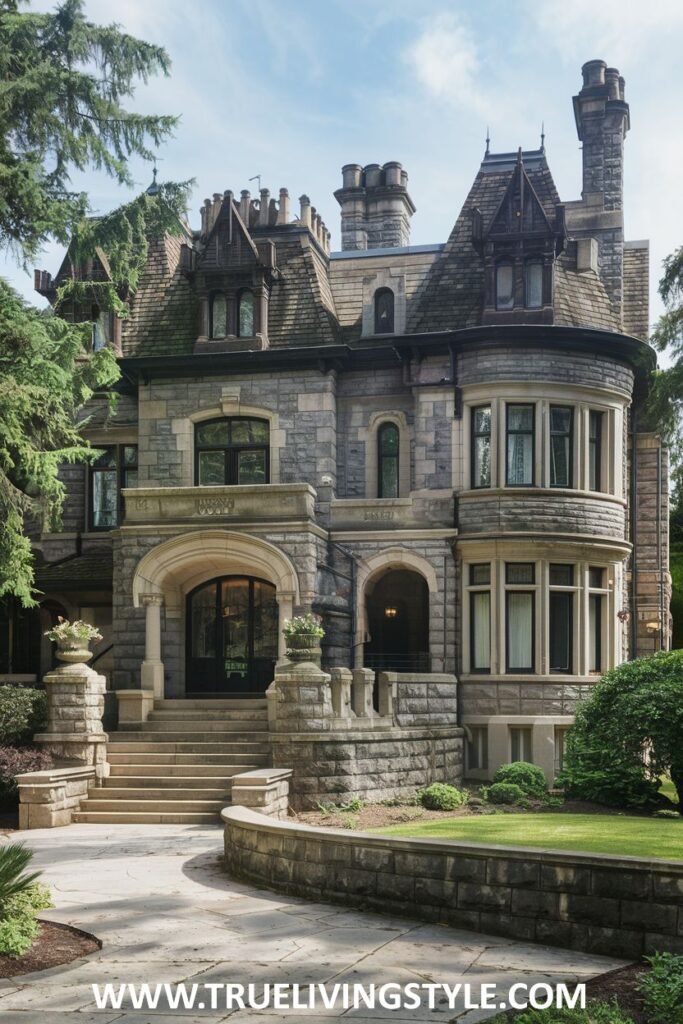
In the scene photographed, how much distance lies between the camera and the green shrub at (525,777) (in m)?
19.9

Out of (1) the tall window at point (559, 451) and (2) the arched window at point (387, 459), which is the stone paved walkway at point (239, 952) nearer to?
(1) the tall window at point (559, 451)

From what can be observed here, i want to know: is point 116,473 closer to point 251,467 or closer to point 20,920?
point 251,467

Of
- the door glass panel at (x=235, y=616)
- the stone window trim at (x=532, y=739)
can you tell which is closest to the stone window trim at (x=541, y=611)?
the stone window trim at (x=532, y=739)

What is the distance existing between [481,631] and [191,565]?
5682 mm

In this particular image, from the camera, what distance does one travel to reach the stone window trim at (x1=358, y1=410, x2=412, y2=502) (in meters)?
24.8

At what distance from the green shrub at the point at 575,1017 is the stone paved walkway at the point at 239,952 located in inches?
16.7

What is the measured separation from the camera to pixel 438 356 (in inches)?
955

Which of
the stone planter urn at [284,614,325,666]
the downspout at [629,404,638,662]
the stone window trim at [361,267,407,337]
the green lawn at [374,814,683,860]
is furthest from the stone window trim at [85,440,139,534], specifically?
the green lawn at [374,814,683,860]

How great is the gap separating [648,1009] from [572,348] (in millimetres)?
17718

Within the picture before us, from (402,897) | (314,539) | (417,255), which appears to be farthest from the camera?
(417,255)

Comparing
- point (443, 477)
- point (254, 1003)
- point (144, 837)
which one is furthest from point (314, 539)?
point (254, 1003)

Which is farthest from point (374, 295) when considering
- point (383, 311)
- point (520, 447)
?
point (520, 447)

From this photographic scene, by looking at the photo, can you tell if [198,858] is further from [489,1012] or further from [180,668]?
[180,668]

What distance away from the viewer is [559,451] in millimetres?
23734
